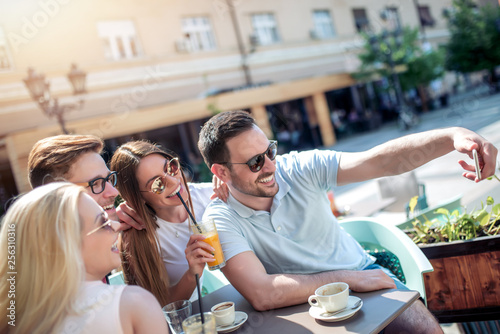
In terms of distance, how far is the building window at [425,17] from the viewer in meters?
23.3

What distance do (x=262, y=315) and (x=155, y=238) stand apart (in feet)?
2.72

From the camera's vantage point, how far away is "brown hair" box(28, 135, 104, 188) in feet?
6.83

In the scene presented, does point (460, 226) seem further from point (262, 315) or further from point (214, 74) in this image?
point (214, 74)

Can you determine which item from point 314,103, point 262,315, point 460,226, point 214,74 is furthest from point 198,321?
point 314,103

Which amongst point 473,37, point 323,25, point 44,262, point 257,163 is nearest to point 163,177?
point 257,163

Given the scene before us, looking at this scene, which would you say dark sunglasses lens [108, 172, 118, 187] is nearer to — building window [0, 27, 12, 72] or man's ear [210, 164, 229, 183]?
man's ear [210, 164, 229, 183]

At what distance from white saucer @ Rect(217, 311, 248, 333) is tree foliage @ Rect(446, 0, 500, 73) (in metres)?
22.3

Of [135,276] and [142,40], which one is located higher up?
[142,40]

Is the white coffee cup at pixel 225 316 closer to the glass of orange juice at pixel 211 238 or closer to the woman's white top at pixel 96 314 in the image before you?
the glass of orange juice at pixel 211 238

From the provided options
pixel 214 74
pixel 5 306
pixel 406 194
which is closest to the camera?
pixel 5 306

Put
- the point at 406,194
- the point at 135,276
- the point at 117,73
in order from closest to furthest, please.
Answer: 1. the point at 135,276
2. the point at 406,194
3. the point at 117,73

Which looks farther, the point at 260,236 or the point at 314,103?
the point at 314,103

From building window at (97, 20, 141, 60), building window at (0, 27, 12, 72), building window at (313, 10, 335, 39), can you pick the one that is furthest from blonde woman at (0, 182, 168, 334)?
building window at (313, 10, 335, 39)

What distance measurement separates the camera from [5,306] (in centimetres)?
137
